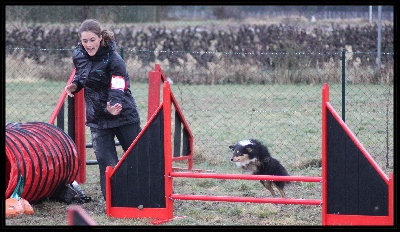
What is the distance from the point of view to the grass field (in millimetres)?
6008

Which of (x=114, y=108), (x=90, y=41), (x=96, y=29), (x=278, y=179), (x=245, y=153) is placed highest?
(x=96, y=29)

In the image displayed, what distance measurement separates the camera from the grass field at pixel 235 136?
6.01m

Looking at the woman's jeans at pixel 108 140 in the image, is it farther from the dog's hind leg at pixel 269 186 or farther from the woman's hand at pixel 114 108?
the dog's hind leg at pixel 269 186

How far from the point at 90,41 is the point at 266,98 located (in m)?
7.81

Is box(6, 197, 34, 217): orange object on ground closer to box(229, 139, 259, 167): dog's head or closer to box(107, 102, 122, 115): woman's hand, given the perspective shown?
box(107, 102, 122, 115): woman's hand

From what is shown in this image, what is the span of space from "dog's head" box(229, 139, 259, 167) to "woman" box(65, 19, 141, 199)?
1.58 metres

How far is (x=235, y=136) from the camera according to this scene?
35.0 feet

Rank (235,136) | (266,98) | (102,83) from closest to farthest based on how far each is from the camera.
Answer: (102,83), (235,136), (266,98)

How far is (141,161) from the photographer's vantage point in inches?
228

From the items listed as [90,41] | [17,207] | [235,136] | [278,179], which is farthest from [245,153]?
[235,136]

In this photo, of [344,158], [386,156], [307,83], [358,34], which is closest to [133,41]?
[358,34]

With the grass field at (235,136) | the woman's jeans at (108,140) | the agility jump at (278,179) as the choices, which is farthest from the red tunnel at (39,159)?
the agility jump at (278,179)

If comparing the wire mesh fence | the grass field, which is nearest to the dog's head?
the grass field

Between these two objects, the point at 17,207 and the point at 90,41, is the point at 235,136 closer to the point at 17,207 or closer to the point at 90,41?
the point at 90,41
